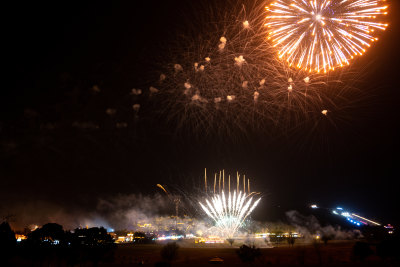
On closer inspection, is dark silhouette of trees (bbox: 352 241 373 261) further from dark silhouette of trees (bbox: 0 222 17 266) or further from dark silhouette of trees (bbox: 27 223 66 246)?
dark silhouette of trees (bbox: 0 222 17 266)

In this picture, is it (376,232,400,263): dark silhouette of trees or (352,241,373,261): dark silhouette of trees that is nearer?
(376,232,400,263): dark silhouette of trees

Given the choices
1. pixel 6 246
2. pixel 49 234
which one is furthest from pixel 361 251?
pixel 49 234

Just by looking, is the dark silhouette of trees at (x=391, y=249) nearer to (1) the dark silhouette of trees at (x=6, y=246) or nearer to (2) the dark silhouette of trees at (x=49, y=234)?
(2) the dark silhouette of trees at (x=49, y=234)

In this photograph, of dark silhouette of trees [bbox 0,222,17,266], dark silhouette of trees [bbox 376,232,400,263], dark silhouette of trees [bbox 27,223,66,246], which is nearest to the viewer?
dark silhouette of trees [bbox 376,232,400,263]

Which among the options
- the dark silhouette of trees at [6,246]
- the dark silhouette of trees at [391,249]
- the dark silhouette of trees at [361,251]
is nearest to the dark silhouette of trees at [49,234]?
the dark silhouette of trees at [6,246]

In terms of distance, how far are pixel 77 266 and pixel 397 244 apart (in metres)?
27.7

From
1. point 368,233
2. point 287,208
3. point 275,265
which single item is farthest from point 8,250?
point 287,208

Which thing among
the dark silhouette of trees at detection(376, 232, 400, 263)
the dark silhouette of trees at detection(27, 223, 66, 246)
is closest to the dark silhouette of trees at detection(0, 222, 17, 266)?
the dark silhouette of trees at detection(27, 223, 66, 246)

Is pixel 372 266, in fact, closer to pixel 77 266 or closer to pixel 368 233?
pixel 77 266

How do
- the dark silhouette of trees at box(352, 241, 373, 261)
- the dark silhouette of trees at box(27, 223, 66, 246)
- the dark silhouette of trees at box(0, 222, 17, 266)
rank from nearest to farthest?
the dark silhouette of trees at box(0, 222, 17, 266) → the dark silhouette of trees at box(352, 241, 373, 261) → the dark silhouette of trees at box(27, 223, 66, 246)

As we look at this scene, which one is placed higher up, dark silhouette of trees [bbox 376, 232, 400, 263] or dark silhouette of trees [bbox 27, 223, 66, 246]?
dark silhouette of trees [bbox 27, 223, 66, 246]

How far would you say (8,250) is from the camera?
26.3 meters

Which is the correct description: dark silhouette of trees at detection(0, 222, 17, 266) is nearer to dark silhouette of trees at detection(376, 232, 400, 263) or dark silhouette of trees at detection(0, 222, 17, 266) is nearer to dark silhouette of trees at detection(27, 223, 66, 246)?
dark silhouette of trees at detection(27, 223, 66, 246)

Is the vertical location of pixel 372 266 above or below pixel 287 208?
below
